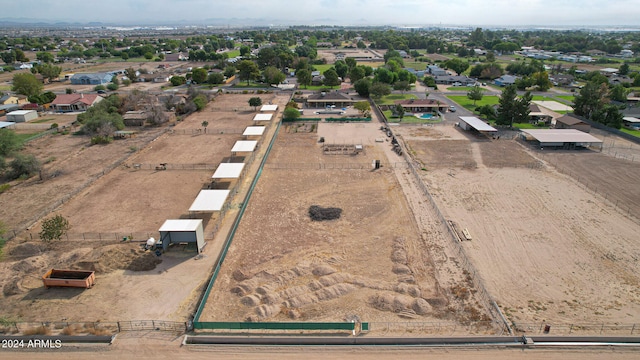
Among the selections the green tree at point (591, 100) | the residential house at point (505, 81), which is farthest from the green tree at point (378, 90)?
the residential house at point (505, 81)

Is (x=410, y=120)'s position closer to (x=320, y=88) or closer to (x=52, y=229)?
(x=320, y=88)

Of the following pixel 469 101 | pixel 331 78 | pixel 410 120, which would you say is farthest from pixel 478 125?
pixel 331 78

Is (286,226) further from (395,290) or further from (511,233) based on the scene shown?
(511,233)

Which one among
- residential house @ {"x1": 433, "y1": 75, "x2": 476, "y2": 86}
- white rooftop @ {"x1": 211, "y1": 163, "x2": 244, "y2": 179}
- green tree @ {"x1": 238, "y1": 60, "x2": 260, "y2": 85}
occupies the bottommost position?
white rooftop @ {"x1": 211, "y1": 163, "x2": 244, "y2": 179}

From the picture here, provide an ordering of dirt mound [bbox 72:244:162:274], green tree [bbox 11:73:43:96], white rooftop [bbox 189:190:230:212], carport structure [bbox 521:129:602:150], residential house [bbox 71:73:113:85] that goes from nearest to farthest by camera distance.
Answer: dirt mound [bbox 72:244:162:274], white rooftop [bbox 189:190:230:212], carport structure [bbox 521:129:602:150], green tree [bbox 11:73:43:96], residential house [bbox 71:73:113:85]

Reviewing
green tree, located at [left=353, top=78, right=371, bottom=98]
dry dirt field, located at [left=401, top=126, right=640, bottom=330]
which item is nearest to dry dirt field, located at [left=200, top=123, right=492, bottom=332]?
dry dirt field, located at [left=401, top=126, right=640, bottom=330]

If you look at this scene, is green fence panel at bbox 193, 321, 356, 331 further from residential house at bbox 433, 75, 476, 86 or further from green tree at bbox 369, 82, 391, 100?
residential house at bbox 433, 75, 476, 86

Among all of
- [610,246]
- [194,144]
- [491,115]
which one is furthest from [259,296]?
[491,115]

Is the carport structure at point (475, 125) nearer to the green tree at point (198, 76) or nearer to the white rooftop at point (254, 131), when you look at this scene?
the white rooftop at point (254, 131)
